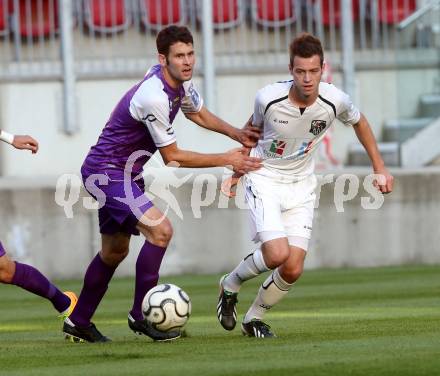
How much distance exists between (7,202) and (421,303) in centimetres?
666

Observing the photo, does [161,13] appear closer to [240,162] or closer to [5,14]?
[5,14]

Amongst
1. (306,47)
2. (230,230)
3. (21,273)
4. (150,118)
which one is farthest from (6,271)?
(230,230)

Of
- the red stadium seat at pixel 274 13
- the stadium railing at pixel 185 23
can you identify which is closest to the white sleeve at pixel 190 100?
the stadium railing at pixel 185 23

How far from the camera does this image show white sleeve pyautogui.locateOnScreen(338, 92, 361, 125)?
938 centimetres

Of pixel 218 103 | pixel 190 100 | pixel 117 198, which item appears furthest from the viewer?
pixel 218 103

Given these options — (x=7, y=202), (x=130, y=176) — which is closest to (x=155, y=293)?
(x=130, y=176)

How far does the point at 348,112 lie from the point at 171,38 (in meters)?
1.43

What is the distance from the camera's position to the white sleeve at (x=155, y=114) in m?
8.84

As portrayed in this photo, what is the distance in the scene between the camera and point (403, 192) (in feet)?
56.4

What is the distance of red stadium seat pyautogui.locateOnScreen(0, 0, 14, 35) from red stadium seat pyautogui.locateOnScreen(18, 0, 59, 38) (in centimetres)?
16

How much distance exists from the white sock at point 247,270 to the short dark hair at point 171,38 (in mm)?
1576

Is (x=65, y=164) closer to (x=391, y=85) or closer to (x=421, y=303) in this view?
(x=391, y=85)

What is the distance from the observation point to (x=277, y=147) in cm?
952

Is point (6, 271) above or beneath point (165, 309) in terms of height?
above
